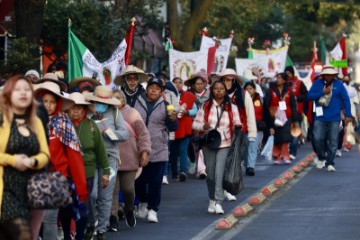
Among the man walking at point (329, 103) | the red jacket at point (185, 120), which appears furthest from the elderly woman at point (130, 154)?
the man walking at point (329, 103)

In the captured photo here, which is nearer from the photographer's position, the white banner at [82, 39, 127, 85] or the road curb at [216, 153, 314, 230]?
the road curb at [216, 153, 314, 230]

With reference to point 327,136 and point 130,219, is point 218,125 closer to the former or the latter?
point 130,219

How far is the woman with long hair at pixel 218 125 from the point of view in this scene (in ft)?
48.6

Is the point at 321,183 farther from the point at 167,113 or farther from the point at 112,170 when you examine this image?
the point at 112,170

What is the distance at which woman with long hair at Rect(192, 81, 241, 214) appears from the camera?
14812 millimetres

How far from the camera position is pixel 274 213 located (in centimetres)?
1500

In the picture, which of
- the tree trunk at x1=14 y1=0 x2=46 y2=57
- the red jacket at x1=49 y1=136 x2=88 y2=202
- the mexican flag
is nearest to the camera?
the red jacket at x1=49 y1=136 x2=88 y2=202

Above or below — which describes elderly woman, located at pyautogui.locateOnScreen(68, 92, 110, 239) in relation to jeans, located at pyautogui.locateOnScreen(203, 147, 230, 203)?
above

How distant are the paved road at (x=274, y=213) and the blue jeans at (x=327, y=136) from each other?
63 centimetres

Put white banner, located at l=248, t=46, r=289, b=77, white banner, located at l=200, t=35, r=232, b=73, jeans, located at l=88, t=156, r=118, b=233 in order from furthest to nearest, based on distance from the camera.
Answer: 1. white banner, located at l=248, t=46, r=289, b=77
2. white banner, located at l=200, t=35, r=232, b=73
3. jeans, located at l=88, t=156, r=118, b=233

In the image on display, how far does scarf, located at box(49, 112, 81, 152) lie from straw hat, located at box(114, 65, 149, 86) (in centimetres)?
421

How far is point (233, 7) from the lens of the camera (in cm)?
4681

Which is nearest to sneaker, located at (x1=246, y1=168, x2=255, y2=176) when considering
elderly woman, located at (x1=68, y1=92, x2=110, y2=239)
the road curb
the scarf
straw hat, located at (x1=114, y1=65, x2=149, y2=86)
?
the road curb

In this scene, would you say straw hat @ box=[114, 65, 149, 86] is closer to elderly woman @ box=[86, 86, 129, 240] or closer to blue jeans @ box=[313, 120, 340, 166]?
elderly woman @ box=[86, 86, 129, 240]
